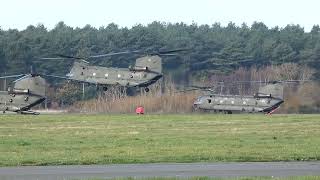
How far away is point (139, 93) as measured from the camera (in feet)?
290

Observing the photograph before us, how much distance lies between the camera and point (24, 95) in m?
71.5

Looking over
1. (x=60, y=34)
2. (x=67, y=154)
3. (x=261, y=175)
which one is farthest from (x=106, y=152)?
(x=60, y=34)

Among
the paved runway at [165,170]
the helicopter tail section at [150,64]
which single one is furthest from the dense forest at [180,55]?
the paved runway at [165,170]

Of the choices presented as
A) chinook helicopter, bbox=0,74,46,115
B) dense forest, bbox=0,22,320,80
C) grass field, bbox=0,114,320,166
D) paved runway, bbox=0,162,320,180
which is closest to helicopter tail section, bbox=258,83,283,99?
dense forest, bbox=0,22,320,80

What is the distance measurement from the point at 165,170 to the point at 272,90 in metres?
60.4

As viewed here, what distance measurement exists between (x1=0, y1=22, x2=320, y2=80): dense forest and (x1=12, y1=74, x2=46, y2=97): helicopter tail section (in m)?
21.1

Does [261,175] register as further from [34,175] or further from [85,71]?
[85,71]

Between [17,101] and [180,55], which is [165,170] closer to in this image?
[17,101]

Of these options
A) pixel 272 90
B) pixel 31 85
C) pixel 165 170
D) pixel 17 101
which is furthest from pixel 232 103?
pixel 165 170

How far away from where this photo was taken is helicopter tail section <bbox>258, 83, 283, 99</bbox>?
76831mm

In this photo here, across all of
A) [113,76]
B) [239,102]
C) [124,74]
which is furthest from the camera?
[239,102]

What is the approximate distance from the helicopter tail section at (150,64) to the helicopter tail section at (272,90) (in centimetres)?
1667

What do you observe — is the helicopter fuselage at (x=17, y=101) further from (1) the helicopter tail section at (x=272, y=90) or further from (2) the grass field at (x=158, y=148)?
(2) the grass field at (x=158, y=148)

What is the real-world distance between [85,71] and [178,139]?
35.0 m
